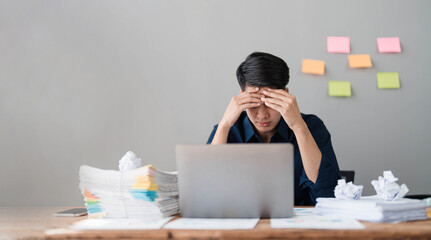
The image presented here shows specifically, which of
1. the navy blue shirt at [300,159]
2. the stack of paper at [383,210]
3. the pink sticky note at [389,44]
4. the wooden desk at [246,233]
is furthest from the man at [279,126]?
the pink sticky note at [389,44]

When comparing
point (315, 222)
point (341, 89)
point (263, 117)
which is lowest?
point (315, 222)

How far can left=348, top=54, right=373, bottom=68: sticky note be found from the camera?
2.29 m

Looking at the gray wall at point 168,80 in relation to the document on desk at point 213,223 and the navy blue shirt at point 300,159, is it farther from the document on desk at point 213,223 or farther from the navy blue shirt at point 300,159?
the document on desk at point 213,223

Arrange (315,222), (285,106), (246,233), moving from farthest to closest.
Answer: (285,106), (315,222), (246,233)

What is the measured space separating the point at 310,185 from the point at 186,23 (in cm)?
125

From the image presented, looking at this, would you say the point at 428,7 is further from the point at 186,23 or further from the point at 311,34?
the point at 186,23

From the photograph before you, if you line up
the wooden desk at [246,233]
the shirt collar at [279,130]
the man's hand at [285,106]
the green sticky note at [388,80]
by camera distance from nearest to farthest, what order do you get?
1. the wooden desk at [246,233]
2. the man's hand at [285,106]
3. the shirt collar at [279,130]
4. the green sticky note at [388,80]

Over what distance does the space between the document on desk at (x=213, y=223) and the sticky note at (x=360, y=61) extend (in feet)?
5.02

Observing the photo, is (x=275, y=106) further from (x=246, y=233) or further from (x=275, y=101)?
(x=246, y=233)

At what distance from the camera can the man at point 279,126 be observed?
155 centimetres

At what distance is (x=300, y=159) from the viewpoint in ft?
5.55

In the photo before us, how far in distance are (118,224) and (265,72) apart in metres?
0.92

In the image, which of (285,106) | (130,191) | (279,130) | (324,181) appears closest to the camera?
(130,191)

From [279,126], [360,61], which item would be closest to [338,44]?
[360,61]
